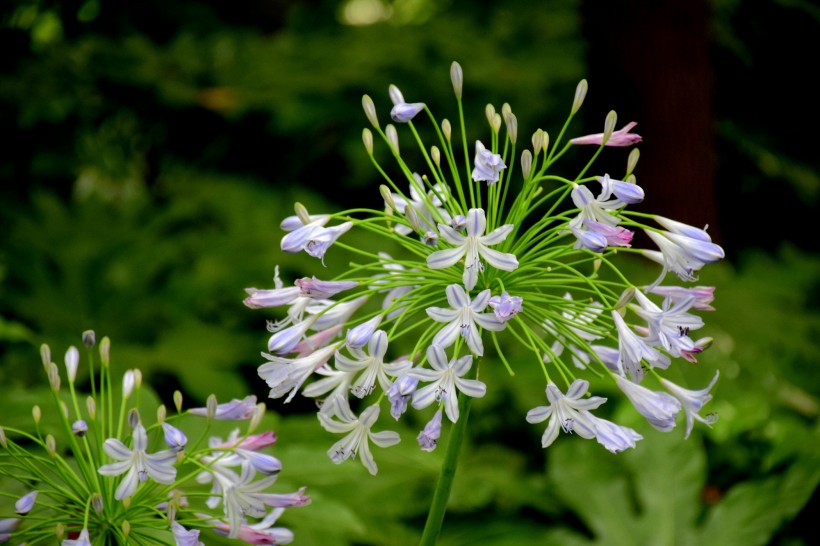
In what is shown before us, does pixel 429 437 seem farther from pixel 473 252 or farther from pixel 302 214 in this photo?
pixel 302 214

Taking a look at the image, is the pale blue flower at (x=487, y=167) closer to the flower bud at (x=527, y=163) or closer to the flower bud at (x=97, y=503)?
the flower bud at (x=527, y=163)

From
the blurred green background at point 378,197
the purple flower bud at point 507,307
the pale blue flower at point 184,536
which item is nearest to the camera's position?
the purple flower bud at point 507,307

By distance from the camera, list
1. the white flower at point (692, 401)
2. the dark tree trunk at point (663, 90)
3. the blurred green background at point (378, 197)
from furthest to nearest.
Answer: the dark tree trunk at point (663, 90)
the blurred green background at point (378, 197)
the white flower at point (692, 401)

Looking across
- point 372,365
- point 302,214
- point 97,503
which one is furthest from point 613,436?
point 97,503

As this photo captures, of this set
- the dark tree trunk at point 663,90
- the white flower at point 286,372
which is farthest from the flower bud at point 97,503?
the dark tree trunk at point 663,90

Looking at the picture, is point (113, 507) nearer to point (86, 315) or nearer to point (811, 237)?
point (86, 315)

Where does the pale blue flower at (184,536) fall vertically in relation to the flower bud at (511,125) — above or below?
below
